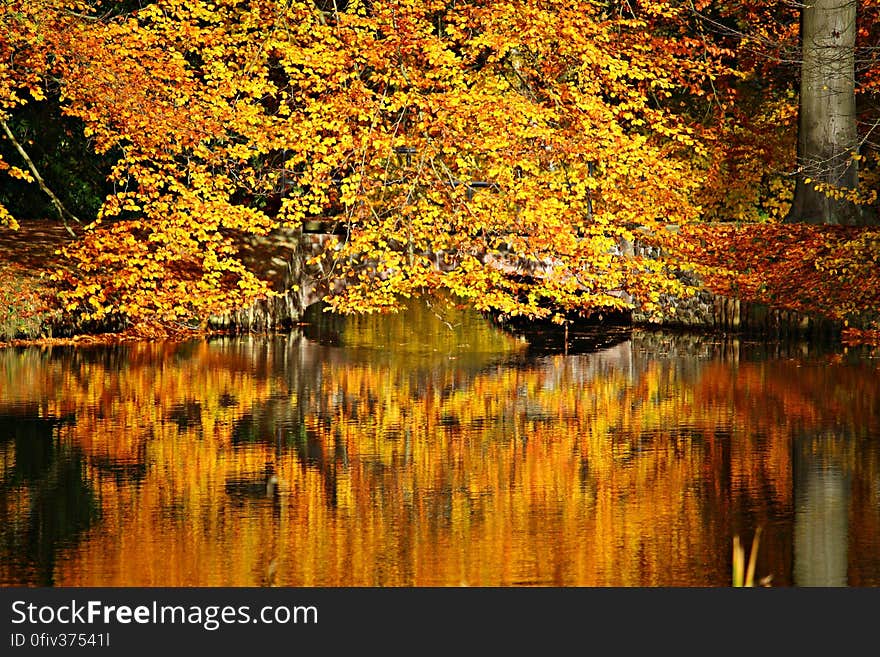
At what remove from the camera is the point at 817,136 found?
2291 cm

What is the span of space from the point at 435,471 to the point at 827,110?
14.9 m

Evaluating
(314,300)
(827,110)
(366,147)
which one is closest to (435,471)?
(366,147)

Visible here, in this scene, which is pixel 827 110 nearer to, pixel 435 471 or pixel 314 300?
pixel 314 300

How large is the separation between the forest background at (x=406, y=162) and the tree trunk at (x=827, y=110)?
1.4 inches

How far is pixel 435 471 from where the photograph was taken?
10016 millimetres

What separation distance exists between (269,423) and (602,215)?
33.2 ft

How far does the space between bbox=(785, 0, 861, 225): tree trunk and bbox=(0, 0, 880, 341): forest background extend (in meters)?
0.04

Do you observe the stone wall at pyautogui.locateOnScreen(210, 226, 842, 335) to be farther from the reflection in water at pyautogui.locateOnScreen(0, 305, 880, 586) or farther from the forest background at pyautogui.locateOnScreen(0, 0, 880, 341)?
the reflection in water at pyautogui.locateOnScreen(0, 305, 880, 586)

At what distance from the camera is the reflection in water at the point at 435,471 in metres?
7.23

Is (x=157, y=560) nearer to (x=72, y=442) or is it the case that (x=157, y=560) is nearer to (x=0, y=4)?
(x=72, y=442)

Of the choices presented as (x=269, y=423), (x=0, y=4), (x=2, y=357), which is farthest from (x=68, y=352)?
(x=269, y=423)

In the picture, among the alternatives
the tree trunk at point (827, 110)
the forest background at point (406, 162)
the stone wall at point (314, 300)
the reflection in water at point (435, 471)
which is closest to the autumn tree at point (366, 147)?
the forest background at point (406, 162)

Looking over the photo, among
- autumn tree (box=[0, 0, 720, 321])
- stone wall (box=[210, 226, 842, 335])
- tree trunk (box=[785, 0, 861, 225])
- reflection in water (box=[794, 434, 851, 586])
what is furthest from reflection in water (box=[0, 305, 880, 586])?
tree trunk (box=[785, 0, 861, 225])

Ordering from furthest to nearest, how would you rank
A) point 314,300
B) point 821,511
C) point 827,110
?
point 314,300
point 827,110
point 821,511
